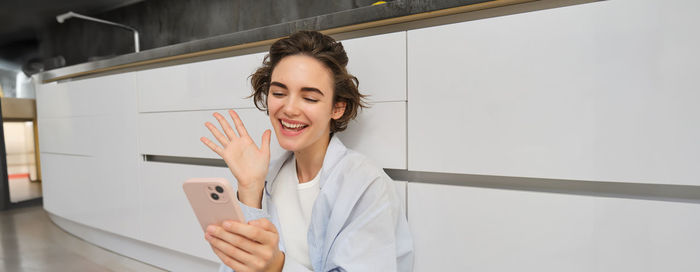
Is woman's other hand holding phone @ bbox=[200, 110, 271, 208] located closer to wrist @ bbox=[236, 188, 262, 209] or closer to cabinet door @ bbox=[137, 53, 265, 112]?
wrist @ bbox=[236, 188, 262, 209]

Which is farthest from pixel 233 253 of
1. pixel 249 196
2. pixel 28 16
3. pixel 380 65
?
pixel 28 16

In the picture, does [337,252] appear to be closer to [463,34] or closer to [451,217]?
[451,217]

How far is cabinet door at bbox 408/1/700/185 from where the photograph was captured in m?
0.62

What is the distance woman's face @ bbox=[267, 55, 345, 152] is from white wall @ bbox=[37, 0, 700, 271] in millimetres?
199

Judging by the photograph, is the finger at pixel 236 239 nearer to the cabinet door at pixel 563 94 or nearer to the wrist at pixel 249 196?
the wrist at pixel 249 196

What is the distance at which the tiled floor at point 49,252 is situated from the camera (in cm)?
161

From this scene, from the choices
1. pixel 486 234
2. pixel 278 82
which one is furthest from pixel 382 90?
pixel 486 234

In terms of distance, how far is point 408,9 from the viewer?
0.84 m

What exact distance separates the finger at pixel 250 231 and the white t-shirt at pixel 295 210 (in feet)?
0.80

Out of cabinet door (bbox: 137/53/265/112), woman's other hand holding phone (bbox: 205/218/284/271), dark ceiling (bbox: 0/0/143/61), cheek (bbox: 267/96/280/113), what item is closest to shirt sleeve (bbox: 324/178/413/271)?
woman's other hand holding phone (bbox: 205/218/284/271)

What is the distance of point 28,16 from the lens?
319 cm

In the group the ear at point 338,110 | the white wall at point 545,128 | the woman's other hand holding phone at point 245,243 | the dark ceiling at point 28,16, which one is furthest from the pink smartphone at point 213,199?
the dark ceiling at point 28,16

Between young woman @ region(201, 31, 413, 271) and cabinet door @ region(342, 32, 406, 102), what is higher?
cabinet door @ region(342, 32, 406, 102)

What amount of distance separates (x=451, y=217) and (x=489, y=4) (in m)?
0.49
